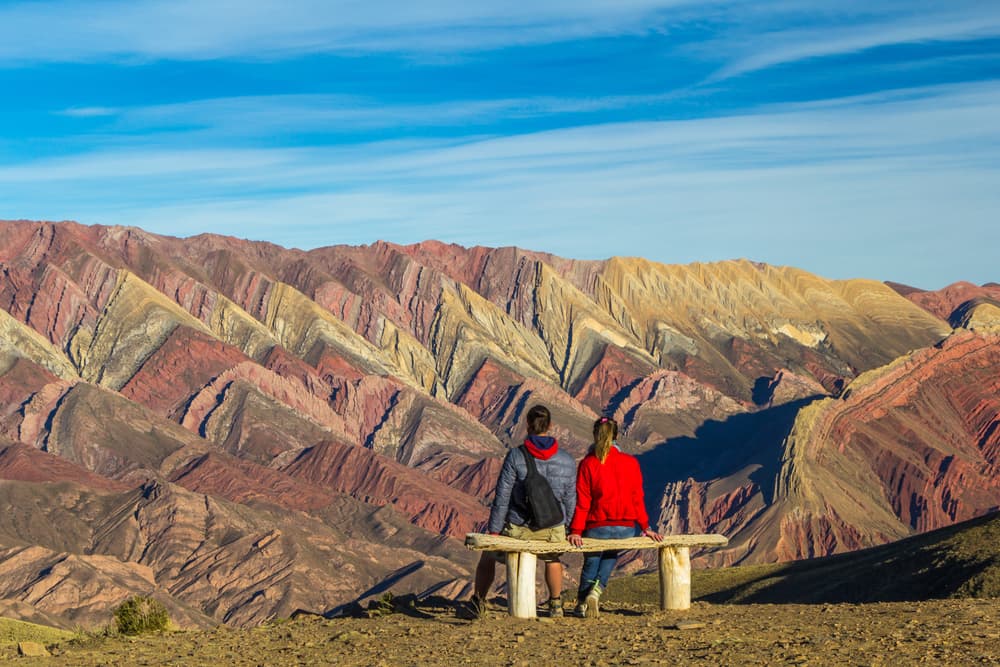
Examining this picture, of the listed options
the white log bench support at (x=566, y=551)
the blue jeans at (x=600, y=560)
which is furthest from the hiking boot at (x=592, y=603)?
the white log bench support at (x=566, y=551)

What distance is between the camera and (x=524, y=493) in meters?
17.8

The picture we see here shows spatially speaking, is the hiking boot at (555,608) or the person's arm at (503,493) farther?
the hiking boot at (555,608)

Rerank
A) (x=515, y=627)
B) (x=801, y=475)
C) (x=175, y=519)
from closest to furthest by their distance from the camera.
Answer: (x=515, y=627)
(x=175, y=519)
(x=801, y=475)

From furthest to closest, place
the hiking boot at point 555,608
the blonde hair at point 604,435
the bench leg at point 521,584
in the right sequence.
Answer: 1. the hiking boot at point 555,608
2. the bench leg at point 521,584
3. the blonde hair at point 604,435

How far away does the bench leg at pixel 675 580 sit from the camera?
19.0 m

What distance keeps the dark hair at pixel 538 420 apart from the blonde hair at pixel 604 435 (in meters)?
0.67

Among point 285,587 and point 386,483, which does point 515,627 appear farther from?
point 386,483

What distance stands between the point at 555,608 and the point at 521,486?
6.82 ft

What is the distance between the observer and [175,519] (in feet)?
483

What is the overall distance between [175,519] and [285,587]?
20.3 m

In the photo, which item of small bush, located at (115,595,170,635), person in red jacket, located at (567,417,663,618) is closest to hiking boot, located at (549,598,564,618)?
person in red jacket, located at (567,417,663,618)

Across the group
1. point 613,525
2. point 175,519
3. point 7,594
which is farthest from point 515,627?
point 175,519

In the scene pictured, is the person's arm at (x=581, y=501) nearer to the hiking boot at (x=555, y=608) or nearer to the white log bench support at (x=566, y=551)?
the white log bench support at (x=566, y=551)

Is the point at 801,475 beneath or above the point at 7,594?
above
